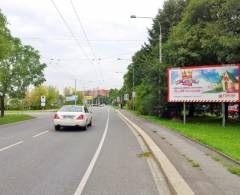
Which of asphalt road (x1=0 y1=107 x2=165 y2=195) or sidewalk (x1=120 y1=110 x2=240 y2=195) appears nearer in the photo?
sidewalk (x1=120 y1=110 x2=240 y2=195)

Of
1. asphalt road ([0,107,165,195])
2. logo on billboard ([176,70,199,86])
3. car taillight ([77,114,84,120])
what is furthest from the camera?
logo on billboard ([176,70,199,86])

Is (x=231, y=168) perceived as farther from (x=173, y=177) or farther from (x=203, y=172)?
(x=173, y=177)

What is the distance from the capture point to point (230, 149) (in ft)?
47.1

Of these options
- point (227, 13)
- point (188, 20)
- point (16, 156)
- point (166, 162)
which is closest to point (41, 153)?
point (16, 156)

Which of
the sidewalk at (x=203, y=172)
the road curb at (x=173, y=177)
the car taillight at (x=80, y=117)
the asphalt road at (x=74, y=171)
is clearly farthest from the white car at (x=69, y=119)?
the road curb at (x=173, y=177)

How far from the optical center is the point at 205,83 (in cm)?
3052

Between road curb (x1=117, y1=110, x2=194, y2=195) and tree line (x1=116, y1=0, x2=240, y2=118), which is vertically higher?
tree line (x1=116, y1=0, x2=240, y2=118)

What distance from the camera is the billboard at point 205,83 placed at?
2914cm

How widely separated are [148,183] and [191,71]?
74.9 feet

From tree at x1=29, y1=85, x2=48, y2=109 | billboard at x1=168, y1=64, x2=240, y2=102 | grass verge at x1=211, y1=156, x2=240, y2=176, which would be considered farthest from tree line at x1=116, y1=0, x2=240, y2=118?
tree at x1=29, y1=85, x2=48, y2=109

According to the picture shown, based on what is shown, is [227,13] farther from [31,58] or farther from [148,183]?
[31,58]

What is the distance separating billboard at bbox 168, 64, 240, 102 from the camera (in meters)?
29.1

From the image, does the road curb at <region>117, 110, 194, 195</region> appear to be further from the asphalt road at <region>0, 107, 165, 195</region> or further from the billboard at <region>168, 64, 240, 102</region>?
the billboard at <region>168, 64, 240, 102</region>

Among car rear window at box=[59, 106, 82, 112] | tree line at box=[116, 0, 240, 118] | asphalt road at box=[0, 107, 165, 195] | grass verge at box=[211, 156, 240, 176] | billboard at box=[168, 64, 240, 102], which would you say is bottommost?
asphalt road at box=[0, 107, 165, 195]
